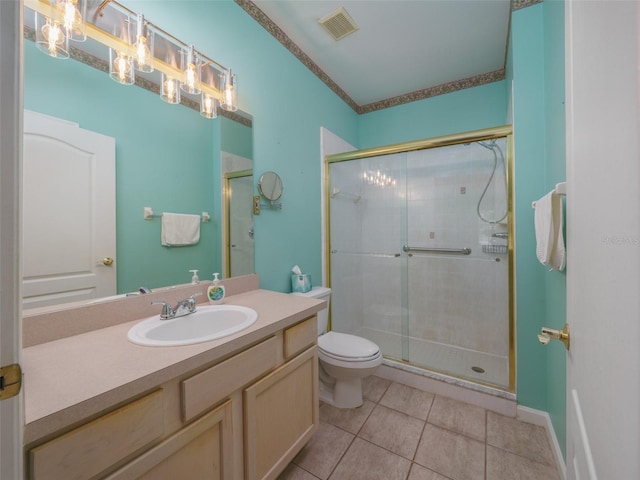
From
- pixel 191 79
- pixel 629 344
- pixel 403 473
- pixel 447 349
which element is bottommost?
pixel 403 473

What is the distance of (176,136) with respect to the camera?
52.2 inches

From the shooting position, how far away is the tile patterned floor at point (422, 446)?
4.27 ft

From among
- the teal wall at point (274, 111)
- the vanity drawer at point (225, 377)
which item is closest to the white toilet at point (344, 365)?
the teal wall at point (274, 111)

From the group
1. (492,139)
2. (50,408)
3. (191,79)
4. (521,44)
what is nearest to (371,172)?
(492,139)

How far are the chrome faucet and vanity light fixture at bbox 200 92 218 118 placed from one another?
39.5 inches

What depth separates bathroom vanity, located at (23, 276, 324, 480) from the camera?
0.59 metres

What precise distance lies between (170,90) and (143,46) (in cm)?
19

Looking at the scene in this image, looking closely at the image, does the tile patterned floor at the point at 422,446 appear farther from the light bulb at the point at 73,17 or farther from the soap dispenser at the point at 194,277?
the light bulb at the point at 73,17

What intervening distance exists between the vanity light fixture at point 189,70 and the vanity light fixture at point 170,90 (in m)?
0.04

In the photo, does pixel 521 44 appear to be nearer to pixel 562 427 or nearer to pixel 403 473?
pixel 562 427

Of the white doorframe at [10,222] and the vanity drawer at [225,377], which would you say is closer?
the white doorframe at [10,222]

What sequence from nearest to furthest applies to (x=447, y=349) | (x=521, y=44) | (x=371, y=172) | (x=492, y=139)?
1. (x=521, y=44)
2. (x=492, y=139)
3. (x=447, y=349)
4. (x=371, y=172)

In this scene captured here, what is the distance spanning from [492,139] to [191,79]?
193 cm

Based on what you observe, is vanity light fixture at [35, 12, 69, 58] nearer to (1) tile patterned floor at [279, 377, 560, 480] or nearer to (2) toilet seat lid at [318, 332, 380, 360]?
(2) toilet seat lid at [318, 332, 380, 360]
